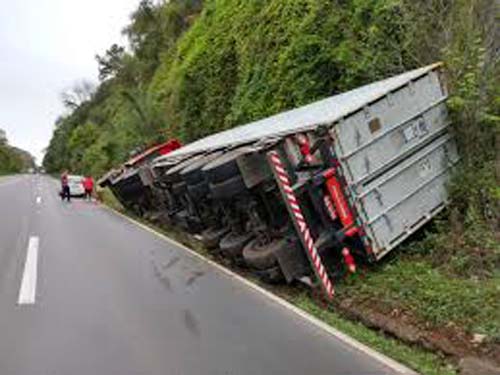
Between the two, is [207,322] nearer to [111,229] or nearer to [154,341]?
[154,341]

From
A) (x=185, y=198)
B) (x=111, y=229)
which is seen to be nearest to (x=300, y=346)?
(x=185, y=198)

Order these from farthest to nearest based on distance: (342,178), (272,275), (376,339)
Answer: (272,275)
(342,178)
(376,339)

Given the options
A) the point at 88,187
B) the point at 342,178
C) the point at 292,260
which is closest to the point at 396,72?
the point at 342,178

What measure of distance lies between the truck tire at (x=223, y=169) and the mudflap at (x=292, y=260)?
1294 mm

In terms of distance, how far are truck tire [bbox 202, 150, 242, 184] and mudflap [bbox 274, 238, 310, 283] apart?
1294 mm

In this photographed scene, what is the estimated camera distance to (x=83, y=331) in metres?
7.78

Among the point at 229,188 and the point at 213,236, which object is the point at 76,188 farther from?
the point at 229,188

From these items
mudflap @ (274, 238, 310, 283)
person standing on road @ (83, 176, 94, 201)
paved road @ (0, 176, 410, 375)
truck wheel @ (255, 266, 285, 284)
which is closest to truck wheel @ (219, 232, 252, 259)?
paved road @ (0, 176, 410, 375)

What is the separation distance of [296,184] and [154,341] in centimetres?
339

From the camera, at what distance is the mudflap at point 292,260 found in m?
9.67

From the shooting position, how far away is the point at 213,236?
1300 cm

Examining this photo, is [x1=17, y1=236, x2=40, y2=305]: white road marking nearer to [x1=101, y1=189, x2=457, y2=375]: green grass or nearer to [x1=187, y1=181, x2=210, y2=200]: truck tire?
[x1=187, y1=181, x2=210, y2=200]: truck tire

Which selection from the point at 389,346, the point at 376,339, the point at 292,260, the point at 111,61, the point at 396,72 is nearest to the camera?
the point at 389,346

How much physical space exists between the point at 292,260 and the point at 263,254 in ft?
1.42
